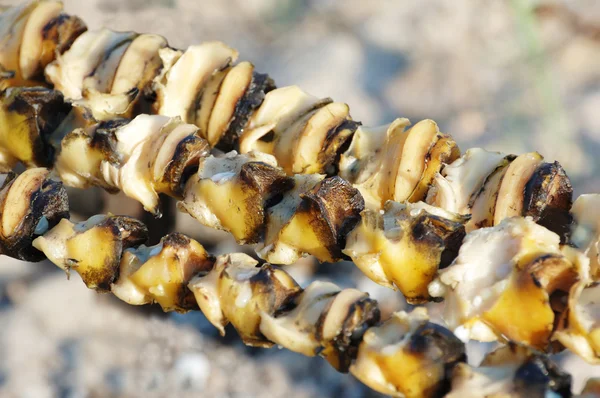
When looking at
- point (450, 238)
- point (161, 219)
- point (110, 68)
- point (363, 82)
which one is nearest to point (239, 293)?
point (450, 238)

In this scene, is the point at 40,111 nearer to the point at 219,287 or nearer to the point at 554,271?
the point at 219,287

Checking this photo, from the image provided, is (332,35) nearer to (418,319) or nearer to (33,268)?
(33,268)

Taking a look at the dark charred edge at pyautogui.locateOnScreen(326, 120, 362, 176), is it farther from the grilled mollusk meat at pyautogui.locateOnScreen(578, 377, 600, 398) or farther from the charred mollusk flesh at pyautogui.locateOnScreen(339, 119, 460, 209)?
the grilled mollusk meat at pyautogui.locateOnScreen(578, 377, 600, 398)

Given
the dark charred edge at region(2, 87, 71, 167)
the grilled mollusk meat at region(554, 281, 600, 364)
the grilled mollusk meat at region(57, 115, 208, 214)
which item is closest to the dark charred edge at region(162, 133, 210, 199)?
the grilled mollusk meat at region(57, 115, 208, 214)

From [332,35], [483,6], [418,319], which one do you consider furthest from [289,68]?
[418,319]

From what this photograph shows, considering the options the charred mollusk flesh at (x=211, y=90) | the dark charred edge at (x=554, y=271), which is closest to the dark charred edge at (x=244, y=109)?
the charred mollusk flesh at (x=211, y=90)

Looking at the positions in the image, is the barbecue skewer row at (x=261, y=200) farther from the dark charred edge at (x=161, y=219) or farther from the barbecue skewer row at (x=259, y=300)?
the dark charred edge at (x=161, y=219)

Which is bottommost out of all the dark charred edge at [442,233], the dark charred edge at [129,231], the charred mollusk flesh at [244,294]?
the dark charred edge at [129,231]

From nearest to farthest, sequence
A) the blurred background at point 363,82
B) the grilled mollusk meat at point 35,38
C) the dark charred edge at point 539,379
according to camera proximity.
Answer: the dark charred edge at point 539,379 < the grilled mollusk meat at point 35,38 < the blurred background at point 363,82
